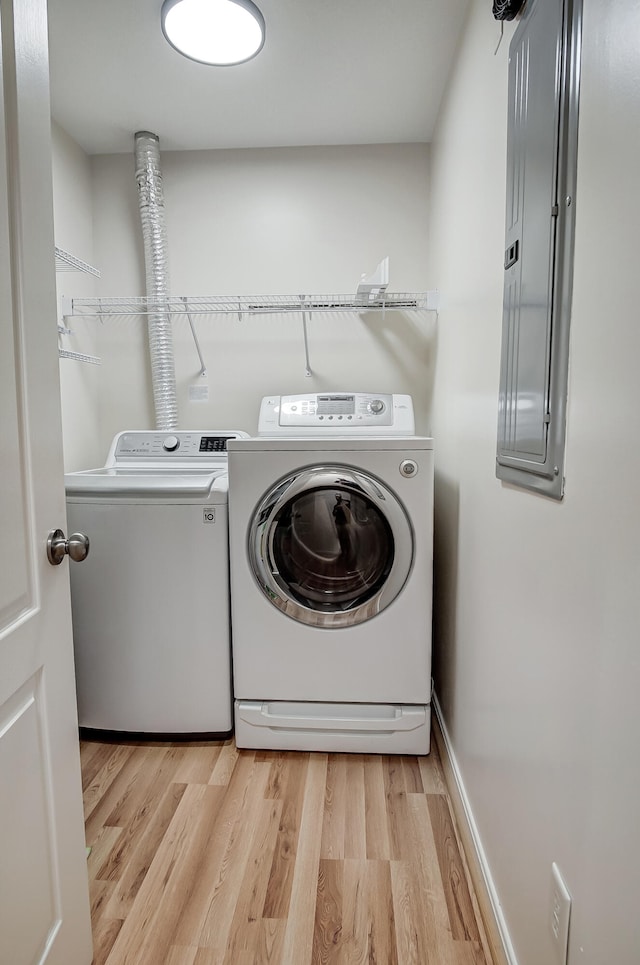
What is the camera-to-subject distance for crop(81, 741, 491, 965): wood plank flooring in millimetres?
1073

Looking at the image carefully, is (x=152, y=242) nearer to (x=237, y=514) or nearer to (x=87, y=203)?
(x=87, y=203)

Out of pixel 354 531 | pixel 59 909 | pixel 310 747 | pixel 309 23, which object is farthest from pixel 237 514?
pixel 309 23

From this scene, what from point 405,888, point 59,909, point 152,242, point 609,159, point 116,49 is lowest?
point 405,888

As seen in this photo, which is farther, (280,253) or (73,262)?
(280,253)

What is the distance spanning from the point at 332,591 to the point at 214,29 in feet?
5.93

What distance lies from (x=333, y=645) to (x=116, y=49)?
6.97 ft

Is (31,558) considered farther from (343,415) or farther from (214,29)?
(214,29)

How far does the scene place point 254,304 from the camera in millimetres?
2369

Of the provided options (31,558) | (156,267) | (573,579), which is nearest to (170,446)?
(156,267)

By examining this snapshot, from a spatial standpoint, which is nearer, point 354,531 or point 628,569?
point 628,569

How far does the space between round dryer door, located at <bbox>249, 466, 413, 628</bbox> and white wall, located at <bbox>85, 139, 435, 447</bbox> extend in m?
0.91

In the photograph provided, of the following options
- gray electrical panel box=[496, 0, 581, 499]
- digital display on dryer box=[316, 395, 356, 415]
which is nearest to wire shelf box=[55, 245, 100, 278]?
digital display on dryer box=[316, 395, 356, 415]

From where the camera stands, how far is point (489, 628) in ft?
3.88

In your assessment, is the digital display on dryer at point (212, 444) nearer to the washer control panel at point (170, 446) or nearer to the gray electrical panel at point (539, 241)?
the washer control panel at point (170, 446)
